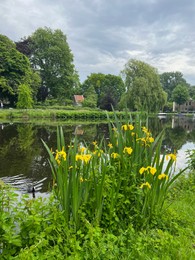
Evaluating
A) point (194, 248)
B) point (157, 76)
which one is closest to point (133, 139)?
point (194, 248)

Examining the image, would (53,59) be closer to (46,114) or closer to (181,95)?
(46,114)

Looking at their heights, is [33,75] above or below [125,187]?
above

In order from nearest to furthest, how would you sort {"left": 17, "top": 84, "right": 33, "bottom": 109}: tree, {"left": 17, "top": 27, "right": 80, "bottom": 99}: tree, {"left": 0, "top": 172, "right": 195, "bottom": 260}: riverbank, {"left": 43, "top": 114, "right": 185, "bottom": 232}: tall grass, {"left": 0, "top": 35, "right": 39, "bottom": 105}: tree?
{"left": 0, "top": 172, "right": 195, "bottom": 260}: riverbank
{"left": 43, "top": 114, "right": 185, "bottom": 232}: tall grass
{"left": 17, "top": 84, "right": 33, "bottom": 109}: tree
{"left": 0, "top": 35, "right": 39, "bottom": 105}: tree
{"left": 17, "top": 27, "right": 80, "bottom": 99}: tree

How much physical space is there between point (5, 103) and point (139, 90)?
71.2ft

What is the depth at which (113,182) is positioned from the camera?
7.69 ft

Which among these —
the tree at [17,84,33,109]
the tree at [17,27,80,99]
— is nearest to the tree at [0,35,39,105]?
the tree at [17,84,33,109]

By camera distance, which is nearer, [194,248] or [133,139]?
[194,248]

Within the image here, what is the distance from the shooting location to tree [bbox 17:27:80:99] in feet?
139

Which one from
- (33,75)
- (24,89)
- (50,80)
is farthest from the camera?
(50,80)

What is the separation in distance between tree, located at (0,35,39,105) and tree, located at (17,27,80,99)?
746 centimetres

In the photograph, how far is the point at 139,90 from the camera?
31.1 metres

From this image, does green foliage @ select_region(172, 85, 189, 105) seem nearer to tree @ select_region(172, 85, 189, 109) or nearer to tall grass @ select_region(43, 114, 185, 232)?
tree @ select_region(172, 85, 189, 109)

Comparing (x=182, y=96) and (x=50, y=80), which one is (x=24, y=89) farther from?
(x=182, y=96)

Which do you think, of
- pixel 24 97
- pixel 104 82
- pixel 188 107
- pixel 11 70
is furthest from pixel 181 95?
pixel 24 97
